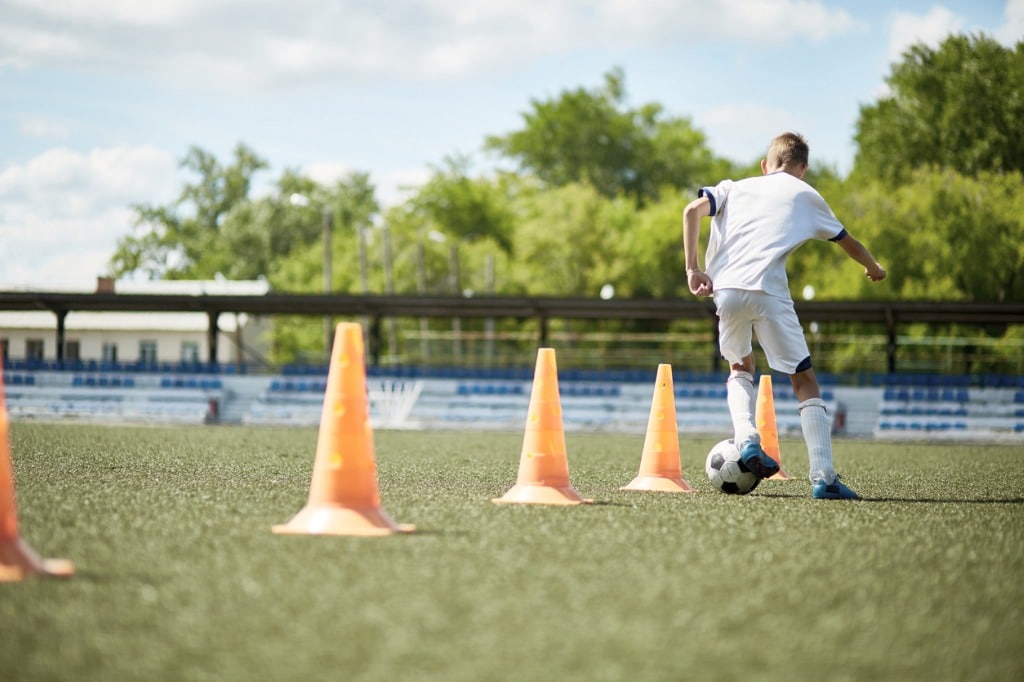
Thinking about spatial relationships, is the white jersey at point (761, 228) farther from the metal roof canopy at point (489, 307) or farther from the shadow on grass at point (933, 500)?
the metal roof canopy at point (489, 307)

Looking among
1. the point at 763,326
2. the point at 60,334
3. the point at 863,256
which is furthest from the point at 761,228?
the point at 60,334

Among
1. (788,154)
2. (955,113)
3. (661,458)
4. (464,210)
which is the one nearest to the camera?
(788,154)

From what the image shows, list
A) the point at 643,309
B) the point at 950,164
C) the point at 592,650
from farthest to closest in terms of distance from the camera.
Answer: the point at 950,164 → the point at 643,309 → the point at 592,650

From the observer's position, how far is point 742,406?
8.20 meters

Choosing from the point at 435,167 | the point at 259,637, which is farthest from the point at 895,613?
the point at 435,167

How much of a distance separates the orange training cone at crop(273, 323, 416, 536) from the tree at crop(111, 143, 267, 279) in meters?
90.1

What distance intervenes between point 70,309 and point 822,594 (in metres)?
→ 33.0

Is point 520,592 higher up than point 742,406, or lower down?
lower down

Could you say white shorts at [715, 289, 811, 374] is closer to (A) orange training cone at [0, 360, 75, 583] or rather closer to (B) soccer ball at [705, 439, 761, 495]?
(B) soccer ball at [705, 439, 761, 495]

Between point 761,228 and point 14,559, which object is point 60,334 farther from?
point 14,559

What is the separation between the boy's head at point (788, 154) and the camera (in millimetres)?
8523

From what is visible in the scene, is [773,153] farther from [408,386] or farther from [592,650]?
[408,386]

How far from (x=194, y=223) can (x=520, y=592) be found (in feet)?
320

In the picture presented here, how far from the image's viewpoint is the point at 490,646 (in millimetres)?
3393
